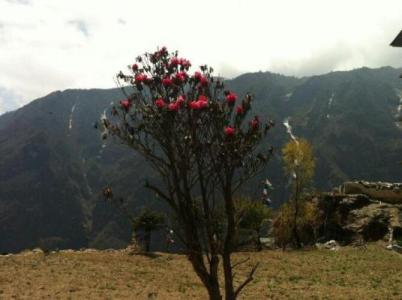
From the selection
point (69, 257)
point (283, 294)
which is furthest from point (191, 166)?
point (69, 257)

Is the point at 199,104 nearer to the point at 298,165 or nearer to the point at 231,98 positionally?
the point at 231,98

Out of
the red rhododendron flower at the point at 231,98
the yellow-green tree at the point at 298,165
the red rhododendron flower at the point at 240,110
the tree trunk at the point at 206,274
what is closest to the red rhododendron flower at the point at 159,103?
the red rhododendron flower at the point at 231,98

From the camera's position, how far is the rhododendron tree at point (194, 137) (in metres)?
12.7

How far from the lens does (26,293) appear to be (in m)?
28.4

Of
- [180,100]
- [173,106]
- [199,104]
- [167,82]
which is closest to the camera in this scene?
[199,104]

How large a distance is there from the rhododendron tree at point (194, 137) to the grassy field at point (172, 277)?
51.9 ft

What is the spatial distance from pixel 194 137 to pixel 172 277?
78.6 ft

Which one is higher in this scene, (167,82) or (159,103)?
(167,82)

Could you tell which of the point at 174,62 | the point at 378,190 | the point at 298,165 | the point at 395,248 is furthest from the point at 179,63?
the point at 378,190

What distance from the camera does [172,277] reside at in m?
34.8

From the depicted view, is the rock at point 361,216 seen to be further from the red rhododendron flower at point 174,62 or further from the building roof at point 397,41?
the red rhododendron flower at point 174,62

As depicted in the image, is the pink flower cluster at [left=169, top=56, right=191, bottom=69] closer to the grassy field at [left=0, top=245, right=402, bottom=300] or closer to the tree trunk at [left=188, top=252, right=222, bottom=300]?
the tree trunk at [left=188, top=252, right=222, bottom=300]

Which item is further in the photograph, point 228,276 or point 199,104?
point 228,276

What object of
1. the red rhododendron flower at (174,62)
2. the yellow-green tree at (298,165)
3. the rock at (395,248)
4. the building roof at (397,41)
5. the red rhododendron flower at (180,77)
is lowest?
the rock at (395,248)
